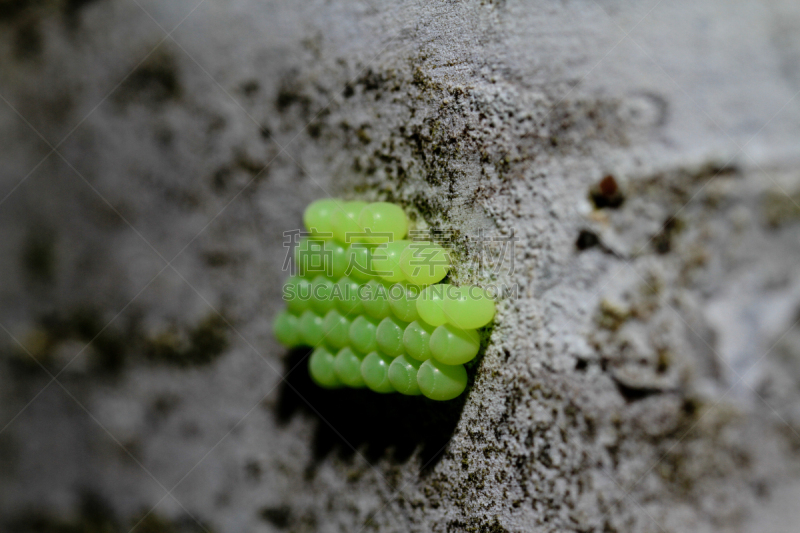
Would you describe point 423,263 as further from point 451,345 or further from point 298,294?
point 298,294

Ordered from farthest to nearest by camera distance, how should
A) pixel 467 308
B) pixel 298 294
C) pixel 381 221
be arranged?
pixel 298 294 → pixel 381 221 → pixel 467 308

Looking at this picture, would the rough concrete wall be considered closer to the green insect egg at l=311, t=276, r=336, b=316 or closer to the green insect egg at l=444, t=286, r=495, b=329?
the green insect egg at l=444, t=286, r=495, b=329

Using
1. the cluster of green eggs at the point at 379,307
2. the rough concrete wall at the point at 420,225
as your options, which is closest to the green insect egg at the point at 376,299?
the cluster of green eggs at the point at 379,307

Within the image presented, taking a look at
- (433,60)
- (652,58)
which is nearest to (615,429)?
(652,58)

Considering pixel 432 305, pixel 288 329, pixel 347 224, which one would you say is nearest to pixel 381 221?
pixel 347 224

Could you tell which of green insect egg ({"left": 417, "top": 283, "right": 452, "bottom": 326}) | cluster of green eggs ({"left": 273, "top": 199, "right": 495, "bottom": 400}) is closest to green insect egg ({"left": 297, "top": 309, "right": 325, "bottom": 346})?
cluster of green eggs ({"left": 273, "top": 199, "right": 495, "bottom": 400})

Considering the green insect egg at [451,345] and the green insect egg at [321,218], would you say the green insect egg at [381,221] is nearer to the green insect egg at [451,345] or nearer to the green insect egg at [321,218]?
the green insect egg at [321,218]
